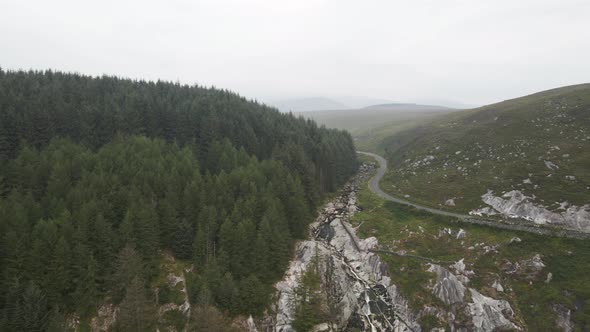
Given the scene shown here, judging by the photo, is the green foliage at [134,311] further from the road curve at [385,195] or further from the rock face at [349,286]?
the road curve at [385,195]

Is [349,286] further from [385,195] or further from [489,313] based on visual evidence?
[385,195]

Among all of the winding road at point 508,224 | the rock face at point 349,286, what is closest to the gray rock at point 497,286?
the rock face at point 349,286

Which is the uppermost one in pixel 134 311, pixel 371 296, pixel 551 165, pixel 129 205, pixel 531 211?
pixel 129 205

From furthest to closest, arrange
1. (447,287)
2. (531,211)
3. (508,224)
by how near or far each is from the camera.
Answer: (531,211)
(508,224)
(447,287)

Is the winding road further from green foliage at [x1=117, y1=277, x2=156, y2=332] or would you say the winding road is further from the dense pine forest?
green foliage at [x1=117, y1=277, x2=156, y2=332]

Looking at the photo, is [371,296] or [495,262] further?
[495,262]

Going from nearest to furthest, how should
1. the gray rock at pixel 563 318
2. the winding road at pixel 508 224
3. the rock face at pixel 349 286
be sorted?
the gray rock at pixel 563 318, the rock face at pixel 349 286, the winding road at pixel 508 224

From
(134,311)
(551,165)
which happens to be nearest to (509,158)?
(551,165)
